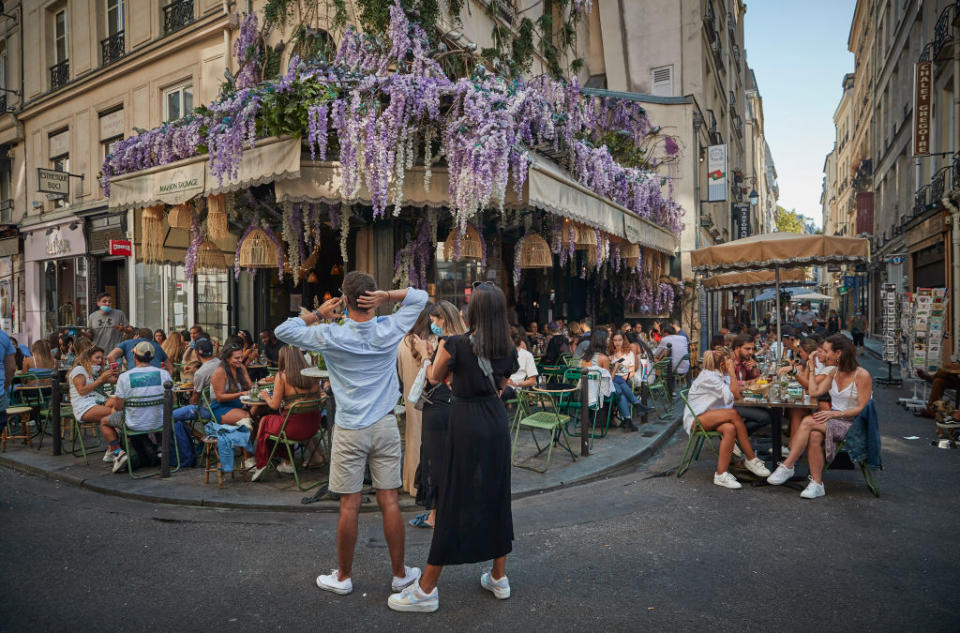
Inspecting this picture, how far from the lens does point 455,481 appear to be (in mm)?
3400

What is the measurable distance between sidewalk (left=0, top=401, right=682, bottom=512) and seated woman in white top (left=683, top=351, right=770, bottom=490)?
4.12 feet

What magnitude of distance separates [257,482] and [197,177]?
4737mm

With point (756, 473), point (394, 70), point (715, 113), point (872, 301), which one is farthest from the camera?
point (872, 301)

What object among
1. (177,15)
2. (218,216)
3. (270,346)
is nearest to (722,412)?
(218,216)

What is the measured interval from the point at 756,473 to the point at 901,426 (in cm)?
493

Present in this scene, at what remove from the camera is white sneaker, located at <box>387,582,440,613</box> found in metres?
3.44

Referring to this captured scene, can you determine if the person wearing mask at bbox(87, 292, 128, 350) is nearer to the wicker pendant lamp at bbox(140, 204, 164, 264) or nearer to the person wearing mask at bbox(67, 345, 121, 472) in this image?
the wicker pendant lamp at bbox(140, 204, 164, 264)

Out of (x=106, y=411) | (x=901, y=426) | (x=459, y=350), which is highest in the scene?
(x=459, y=350)

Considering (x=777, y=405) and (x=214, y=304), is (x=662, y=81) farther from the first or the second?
(x=777, y=405)

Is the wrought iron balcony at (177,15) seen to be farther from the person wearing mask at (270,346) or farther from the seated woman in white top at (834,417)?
the seated woman in white top at (834,417)

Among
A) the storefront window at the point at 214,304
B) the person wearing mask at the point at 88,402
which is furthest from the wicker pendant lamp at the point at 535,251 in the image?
the storefront window at the point at 214,304

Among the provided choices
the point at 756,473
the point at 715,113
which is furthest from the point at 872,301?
the point at 756,473

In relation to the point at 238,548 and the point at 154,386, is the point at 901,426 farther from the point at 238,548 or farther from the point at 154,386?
the point at 154,386

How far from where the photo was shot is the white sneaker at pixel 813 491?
18.6ft
